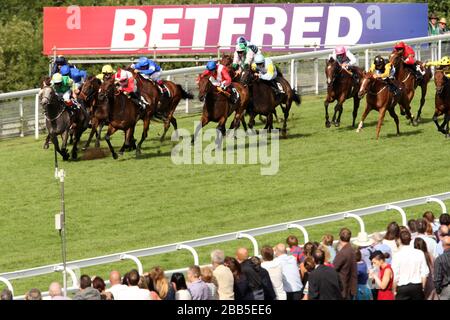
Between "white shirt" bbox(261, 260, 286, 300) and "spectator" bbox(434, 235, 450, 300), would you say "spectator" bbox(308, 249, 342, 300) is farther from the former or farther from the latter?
"spectator" bbox(434, 235, 450, 300)

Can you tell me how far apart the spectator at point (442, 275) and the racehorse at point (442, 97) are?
444 inches

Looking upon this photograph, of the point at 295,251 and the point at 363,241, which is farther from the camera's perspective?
the point at 363,241

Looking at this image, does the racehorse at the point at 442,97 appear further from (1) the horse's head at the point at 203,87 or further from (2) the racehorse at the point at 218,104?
(1) the horse's head at the point at 203,87

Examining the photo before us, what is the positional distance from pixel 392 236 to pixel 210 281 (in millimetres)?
→ 2082

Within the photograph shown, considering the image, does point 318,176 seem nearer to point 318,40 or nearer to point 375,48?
point 375,48

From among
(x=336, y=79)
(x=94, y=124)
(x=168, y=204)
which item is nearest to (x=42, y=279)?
(x=168, y=204)

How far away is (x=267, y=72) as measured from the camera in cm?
2397

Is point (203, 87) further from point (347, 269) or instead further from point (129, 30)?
point (347, 269)

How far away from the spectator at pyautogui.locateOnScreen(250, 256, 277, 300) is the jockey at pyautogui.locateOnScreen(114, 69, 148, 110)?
11308 millimetres

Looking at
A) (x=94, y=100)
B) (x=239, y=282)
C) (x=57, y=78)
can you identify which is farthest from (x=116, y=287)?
(x=57, y=78)

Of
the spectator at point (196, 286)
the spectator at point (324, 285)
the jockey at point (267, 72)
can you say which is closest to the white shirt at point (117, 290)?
the spectator at point (196, 286)

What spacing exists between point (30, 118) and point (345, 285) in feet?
52.4

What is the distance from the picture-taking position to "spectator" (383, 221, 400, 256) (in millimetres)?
12477

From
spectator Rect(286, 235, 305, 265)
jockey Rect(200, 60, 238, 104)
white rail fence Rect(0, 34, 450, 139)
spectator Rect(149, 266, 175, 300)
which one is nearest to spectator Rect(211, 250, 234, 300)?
spectator Rect(149, 266, 175, 300)
